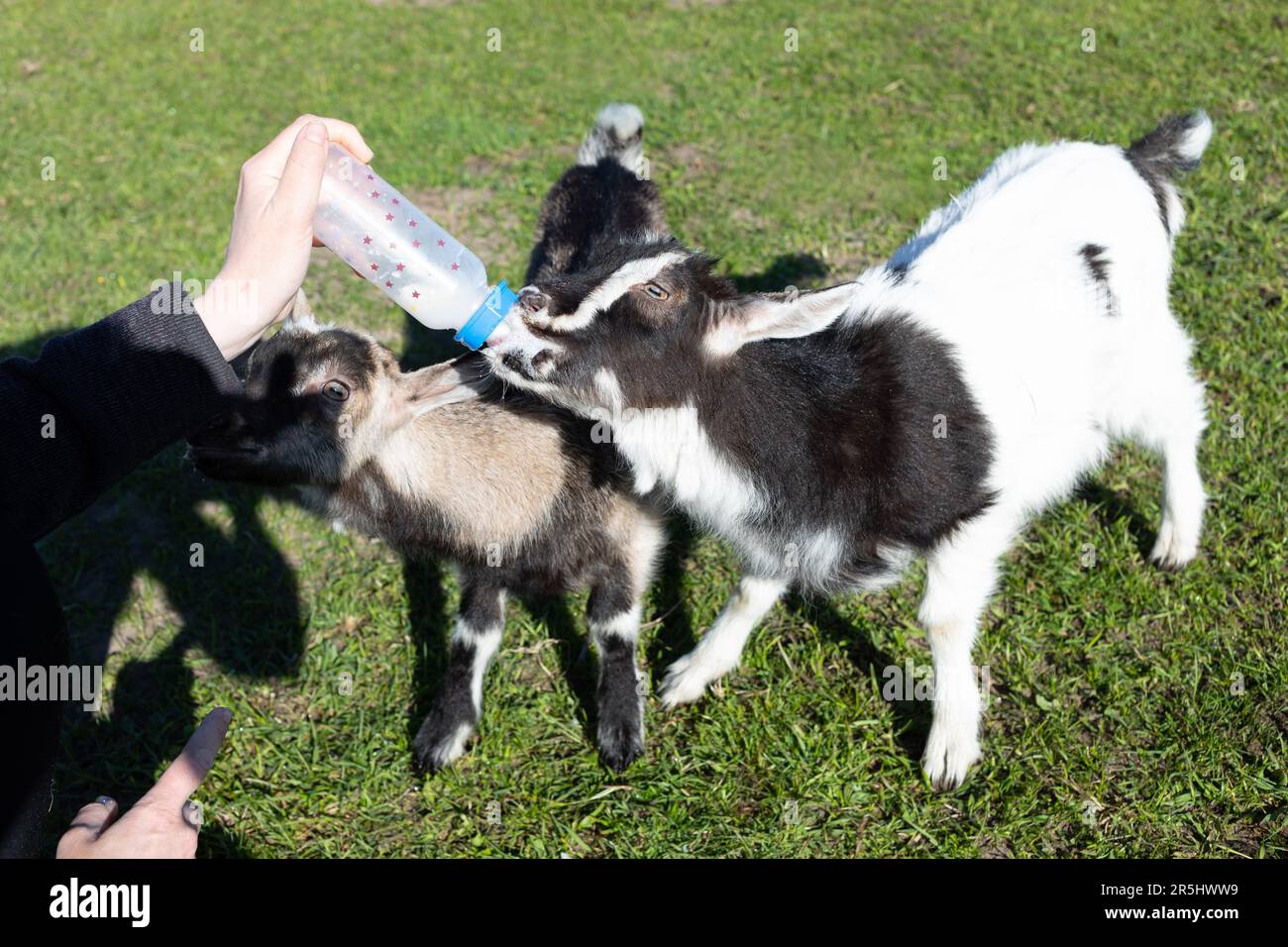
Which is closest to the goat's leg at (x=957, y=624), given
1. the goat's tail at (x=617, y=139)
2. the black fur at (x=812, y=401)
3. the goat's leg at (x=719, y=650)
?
the black fur at (x=812, y=401)

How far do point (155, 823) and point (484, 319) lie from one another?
159 cm

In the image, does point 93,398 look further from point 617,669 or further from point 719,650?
point 719,650

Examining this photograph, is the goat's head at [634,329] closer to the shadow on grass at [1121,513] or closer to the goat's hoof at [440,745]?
the goat's hoof at [440,745]

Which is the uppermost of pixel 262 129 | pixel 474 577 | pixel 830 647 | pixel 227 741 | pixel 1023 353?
pixel 1023 353

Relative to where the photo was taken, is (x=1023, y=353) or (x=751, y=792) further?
(x=751, y=792)

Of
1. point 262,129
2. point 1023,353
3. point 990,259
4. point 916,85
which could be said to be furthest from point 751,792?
point 262,129

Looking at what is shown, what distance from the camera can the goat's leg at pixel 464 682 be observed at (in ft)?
11.9

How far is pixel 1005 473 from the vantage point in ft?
10.4

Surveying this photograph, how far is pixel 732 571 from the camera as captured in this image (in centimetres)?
431

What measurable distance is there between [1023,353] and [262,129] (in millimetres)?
5853

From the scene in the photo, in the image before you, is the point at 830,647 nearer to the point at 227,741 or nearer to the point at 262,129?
the point at 227,741

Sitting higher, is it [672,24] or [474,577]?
[672,24]

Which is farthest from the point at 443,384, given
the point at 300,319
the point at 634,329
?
the point at 634,329
